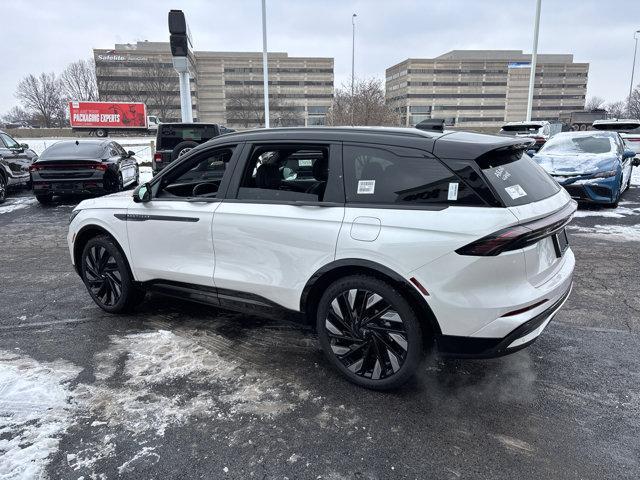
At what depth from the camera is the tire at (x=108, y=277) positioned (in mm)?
4410

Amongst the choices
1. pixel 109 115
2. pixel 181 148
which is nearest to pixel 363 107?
pixel 181 148

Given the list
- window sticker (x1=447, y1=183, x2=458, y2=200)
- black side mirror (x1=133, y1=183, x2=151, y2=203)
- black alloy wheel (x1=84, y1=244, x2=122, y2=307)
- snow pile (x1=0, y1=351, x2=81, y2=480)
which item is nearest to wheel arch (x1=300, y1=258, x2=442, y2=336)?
window sticker (x1=447, y1=183, x2=458, y2=200)

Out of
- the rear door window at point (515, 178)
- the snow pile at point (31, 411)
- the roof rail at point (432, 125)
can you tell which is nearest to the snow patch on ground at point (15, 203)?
the snow pile at point (31, 411)

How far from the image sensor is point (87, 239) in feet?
15.5

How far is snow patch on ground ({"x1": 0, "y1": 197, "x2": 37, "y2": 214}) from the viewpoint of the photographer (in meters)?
11.2

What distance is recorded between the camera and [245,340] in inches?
157

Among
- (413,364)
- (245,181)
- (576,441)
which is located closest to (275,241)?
(245,181)

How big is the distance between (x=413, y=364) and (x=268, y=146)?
76.9 inches

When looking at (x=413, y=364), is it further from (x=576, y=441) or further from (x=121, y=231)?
(x=121, y=231)

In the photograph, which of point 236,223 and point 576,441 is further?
point 236,223

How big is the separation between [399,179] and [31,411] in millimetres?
2790

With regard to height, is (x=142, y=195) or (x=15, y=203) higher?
(x=142, y=195)

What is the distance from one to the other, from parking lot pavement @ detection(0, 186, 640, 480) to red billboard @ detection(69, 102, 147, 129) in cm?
5482

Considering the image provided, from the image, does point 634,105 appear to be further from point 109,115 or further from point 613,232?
point 613,232
